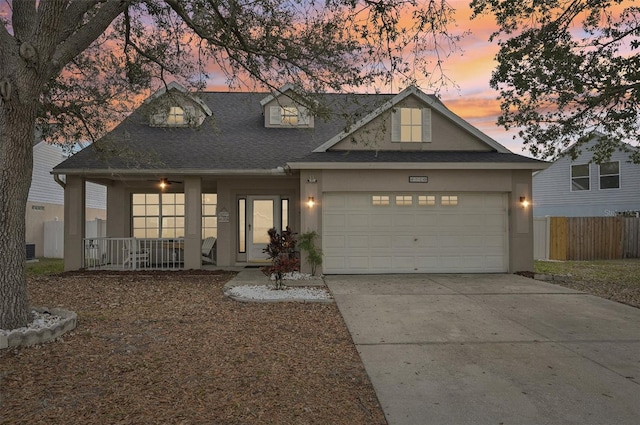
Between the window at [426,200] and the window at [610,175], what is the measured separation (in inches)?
590

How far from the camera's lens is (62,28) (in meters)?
6.05

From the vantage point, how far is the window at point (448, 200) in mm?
11617

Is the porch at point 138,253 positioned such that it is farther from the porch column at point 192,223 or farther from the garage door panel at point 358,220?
the garage door panel at point 358,220

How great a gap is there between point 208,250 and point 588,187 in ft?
65.1

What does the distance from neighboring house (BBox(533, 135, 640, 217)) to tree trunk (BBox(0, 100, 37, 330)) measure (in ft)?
67.3

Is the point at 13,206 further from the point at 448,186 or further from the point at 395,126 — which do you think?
the point at 448,186

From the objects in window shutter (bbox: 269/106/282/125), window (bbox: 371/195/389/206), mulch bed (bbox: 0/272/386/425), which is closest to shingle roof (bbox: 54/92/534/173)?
window shutter (bbox: 269/106/282/125)

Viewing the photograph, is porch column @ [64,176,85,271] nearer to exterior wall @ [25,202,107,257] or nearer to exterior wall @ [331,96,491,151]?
exterior wall @ [331,96,491,151]

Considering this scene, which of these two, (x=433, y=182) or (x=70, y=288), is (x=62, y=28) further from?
(x=433, y=182)

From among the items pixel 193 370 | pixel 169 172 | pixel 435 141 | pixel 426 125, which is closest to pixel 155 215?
pixel 169 172

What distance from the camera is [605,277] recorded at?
1180cm

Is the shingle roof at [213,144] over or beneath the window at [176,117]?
beneath

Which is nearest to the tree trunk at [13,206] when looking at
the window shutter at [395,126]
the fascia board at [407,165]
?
the fascia board at [407,165]

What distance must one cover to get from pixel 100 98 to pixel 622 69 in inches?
473
